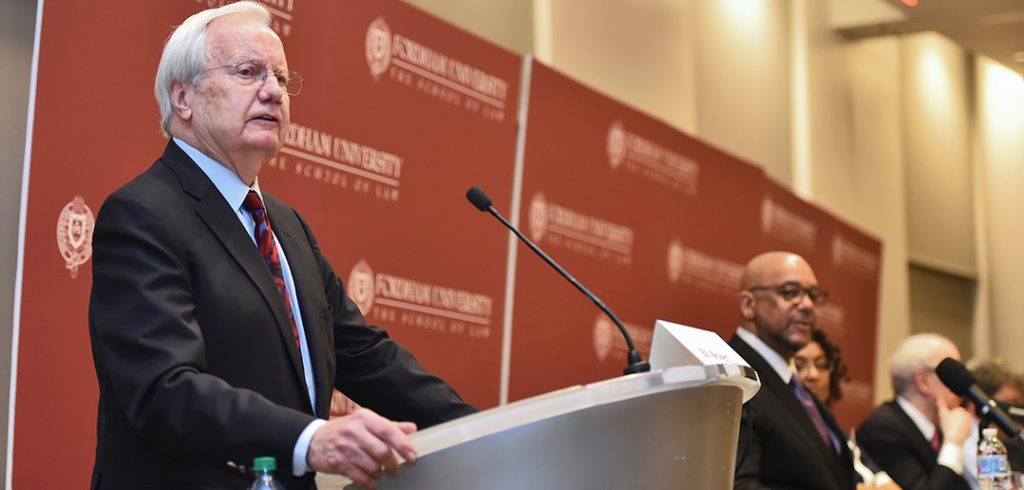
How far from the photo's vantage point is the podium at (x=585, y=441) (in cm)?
178

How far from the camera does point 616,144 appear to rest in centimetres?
554

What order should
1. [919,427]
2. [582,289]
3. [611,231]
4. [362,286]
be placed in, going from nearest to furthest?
[582,289] < [362,286] < [611,231] < [919,427]

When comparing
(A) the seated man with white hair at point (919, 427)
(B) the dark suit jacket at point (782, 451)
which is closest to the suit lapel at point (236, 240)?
(B) the dark suit jacket at point (782, 451)

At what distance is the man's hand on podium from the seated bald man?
228 cm

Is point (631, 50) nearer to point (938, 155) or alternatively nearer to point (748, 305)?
point (748, 305)

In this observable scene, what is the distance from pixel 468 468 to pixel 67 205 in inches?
65.6

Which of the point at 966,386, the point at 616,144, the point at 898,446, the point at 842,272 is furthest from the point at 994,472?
the point at 842,272

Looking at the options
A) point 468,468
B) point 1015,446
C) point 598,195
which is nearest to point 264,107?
point 468,468

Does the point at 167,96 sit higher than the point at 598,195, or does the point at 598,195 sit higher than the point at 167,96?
the point at 598,195

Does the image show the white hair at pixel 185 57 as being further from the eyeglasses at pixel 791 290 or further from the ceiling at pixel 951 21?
the ceiling at pixel 951 21

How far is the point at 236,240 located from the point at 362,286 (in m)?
1.87

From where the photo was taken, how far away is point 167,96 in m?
2.36

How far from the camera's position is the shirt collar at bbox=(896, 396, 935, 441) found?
5.70 meters

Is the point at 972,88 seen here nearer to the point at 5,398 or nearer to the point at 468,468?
the point at 5,398
